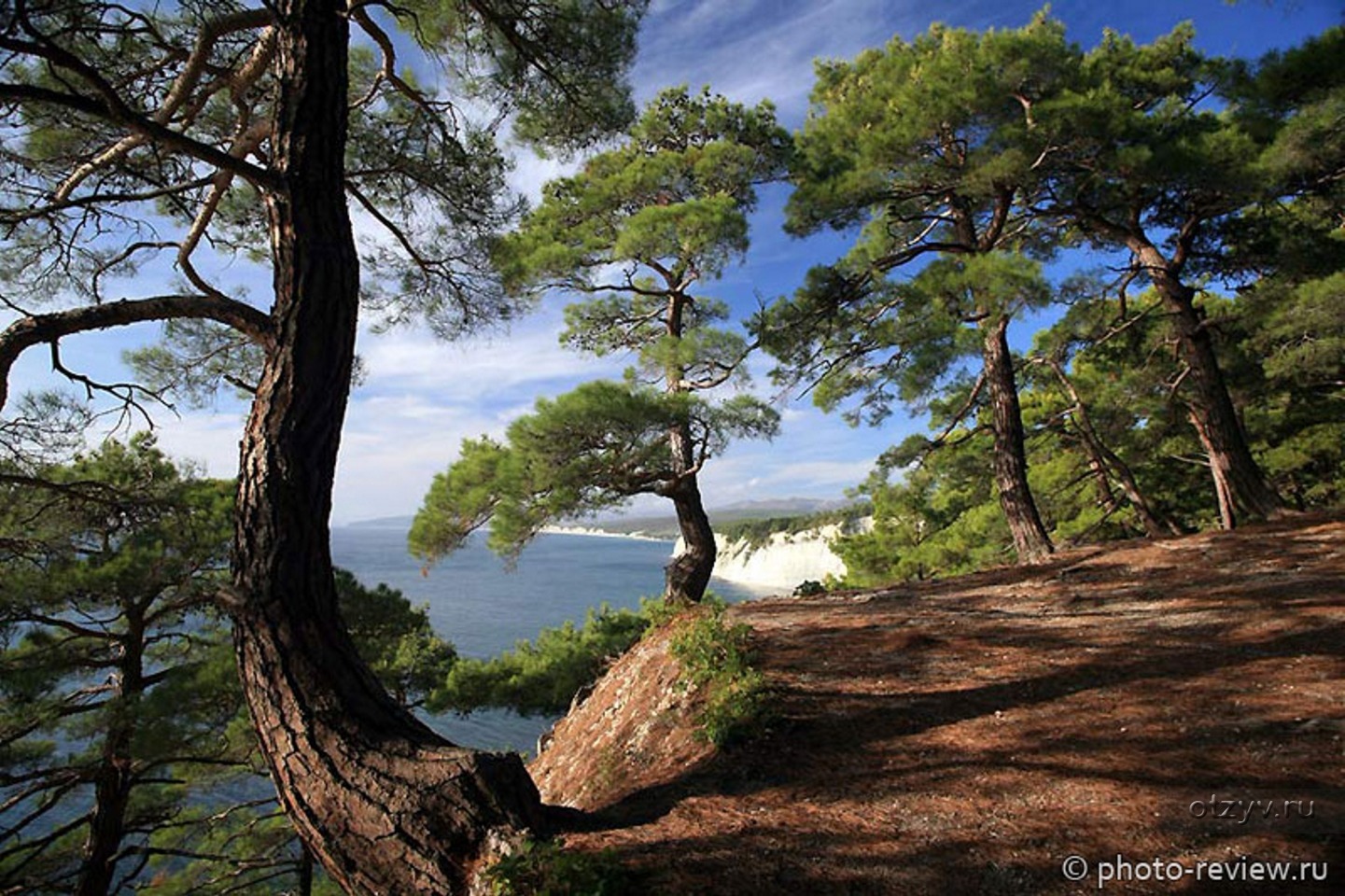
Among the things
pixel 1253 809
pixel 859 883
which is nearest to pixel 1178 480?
pixel 1253 809

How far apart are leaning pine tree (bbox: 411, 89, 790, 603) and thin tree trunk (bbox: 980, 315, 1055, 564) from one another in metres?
2.73

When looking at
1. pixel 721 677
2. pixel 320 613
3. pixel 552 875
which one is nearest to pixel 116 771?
pixel 320 613

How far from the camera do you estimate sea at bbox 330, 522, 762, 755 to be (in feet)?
52.7

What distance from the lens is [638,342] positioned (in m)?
8.00

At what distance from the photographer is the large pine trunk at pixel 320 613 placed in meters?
2.02

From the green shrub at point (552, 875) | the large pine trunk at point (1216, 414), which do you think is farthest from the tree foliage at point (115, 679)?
the large pine trunk at point (1216, 414)

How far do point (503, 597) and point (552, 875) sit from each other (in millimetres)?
42720

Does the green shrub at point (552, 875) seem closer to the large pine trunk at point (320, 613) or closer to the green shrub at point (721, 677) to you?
the large pine trunk at point (320, 613)

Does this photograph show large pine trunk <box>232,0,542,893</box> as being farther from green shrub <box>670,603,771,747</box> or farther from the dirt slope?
green shrub <box>670,603,771,747</box>

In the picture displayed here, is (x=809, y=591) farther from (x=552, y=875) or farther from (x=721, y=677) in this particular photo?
(x=552, y=875)

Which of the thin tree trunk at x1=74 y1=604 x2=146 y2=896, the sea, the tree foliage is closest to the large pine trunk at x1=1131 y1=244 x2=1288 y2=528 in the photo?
the sea

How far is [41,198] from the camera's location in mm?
2914

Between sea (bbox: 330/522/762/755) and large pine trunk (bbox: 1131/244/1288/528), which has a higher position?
large pine trunk (bbox: 1131/244/1288/528)

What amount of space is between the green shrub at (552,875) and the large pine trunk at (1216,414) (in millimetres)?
9053
